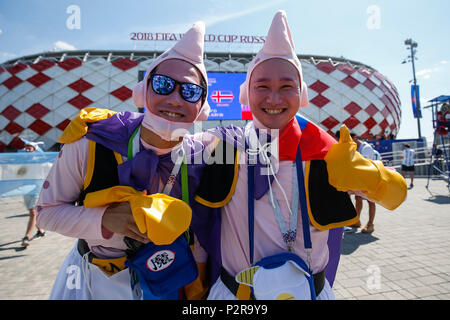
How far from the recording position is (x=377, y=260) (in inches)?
125

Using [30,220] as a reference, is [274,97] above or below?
above

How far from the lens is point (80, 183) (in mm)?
1214

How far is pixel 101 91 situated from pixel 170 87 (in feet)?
51.8

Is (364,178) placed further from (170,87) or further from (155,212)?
(170,87)

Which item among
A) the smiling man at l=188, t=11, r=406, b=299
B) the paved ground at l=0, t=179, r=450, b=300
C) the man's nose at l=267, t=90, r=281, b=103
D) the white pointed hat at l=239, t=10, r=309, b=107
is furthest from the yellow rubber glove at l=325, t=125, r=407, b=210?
the paved ground at l=0, t=179, r=450, b=300

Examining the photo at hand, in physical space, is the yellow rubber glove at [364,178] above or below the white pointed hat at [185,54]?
below

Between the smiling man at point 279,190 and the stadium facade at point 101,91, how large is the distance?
12.0 meters

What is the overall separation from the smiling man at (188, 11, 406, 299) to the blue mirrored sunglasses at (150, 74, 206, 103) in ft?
0.97

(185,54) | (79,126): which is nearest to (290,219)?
(185,54)

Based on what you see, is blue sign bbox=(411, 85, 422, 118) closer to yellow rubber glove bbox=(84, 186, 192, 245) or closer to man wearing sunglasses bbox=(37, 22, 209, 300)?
man wearing sunglasses bbox=(37, 22, 209, 300)

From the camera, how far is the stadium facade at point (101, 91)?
47.1 feet

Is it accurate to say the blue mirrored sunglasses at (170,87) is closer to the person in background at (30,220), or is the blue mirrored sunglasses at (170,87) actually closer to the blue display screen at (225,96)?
the person in background at (30,220)

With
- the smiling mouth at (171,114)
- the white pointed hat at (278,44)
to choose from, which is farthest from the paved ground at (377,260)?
the smiling mouth at (171,114)

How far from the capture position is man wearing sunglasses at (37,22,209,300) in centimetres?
108
